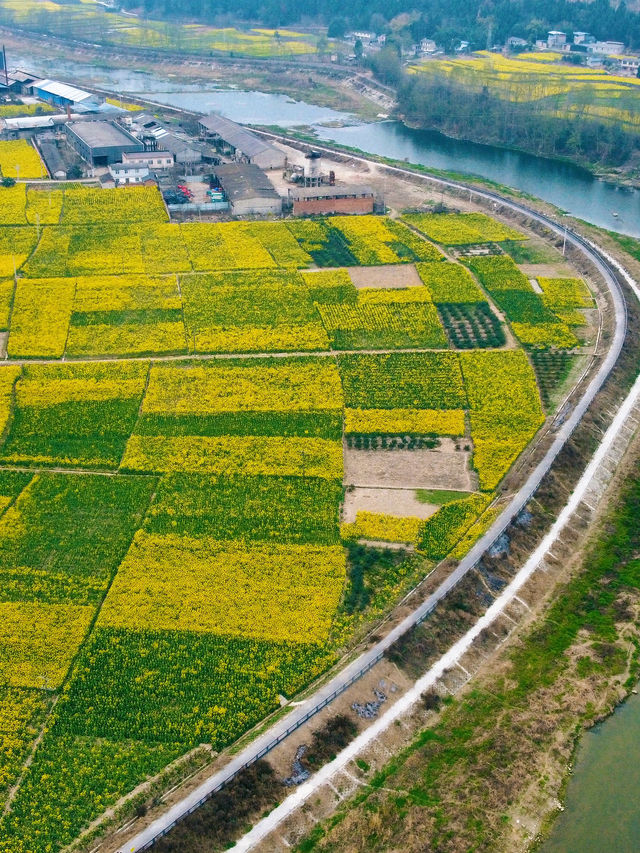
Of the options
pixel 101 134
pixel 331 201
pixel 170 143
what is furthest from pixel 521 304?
pixel 101 134

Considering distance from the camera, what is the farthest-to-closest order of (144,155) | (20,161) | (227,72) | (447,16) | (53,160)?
(447,16) → (227,72) → (20,161) → (53,160) → (144,155)

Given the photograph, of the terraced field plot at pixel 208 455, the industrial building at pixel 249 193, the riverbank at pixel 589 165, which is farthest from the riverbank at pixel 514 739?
the riverbank at pixel 589 165

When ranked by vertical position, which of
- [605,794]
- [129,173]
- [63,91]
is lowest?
[605,794]

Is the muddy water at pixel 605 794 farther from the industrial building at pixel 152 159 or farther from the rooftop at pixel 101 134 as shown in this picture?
the rooftop at pixel 101 134

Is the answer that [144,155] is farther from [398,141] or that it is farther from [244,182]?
[398,141]

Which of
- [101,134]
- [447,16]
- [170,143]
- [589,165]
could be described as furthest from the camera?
[447,16]
